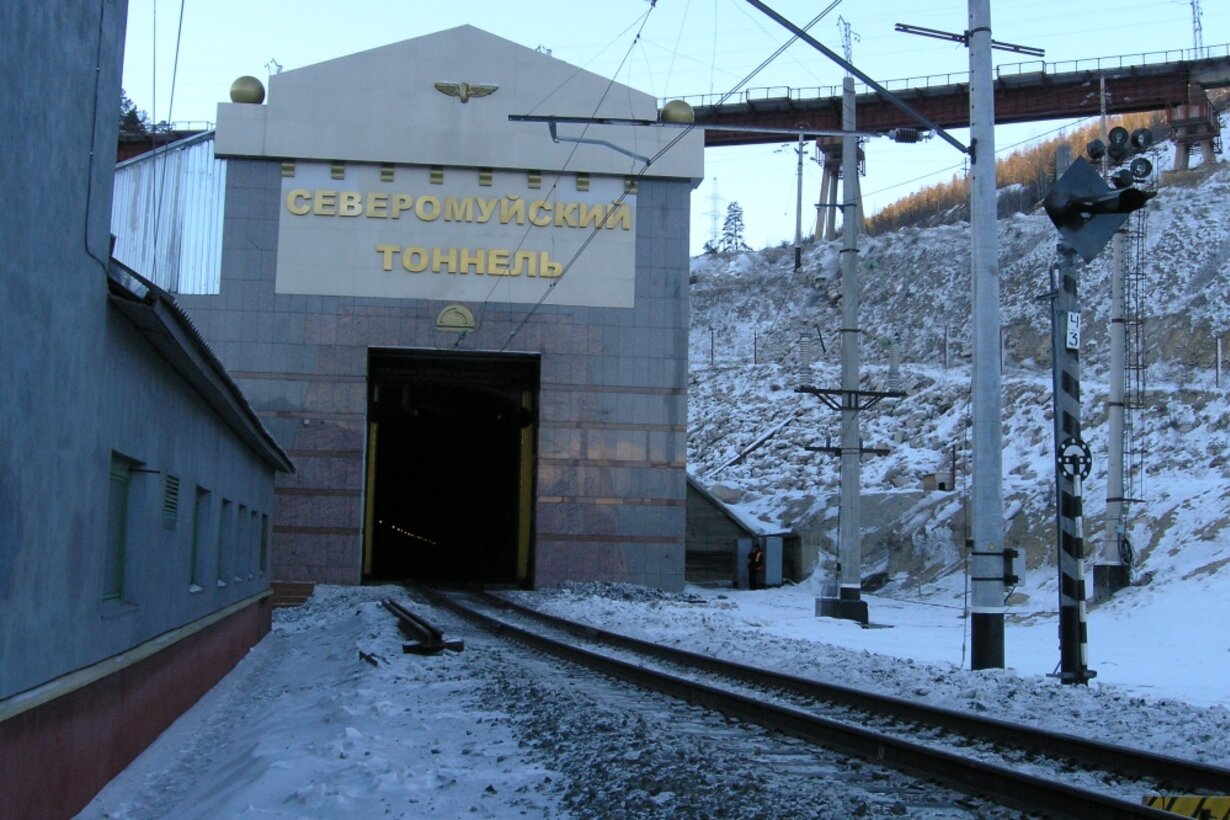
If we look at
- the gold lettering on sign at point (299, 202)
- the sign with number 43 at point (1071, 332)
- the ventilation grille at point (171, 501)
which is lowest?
the ventilation grille at point (171, 501)

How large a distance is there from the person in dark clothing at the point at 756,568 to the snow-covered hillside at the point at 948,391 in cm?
221

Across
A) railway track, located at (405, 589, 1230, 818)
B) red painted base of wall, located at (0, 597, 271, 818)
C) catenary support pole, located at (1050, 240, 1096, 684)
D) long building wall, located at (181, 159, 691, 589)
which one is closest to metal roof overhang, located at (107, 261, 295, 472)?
red painted base of wall, located at (0, 597, 271, 818)

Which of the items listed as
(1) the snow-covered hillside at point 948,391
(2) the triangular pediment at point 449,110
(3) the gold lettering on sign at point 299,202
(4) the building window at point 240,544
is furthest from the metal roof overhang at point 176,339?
(2) the triangular pediment at point 449,110

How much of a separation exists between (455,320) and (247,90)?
28.5 ft

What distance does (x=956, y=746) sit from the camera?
9.67 m

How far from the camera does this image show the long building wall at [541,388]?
34312 millimetres

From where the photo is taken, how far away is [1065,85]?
57.1m

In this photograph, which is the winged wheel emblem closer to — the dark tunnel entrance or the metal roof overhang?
the dark tunnel entrance

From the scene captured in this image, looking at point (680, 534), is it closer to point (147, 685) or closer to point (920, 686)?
point (920, 686)

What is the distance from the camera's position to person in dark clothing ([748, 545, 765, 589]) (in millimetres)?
40750

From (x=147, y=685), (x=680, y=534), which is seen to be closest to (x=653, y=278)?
(x=680, y=534)

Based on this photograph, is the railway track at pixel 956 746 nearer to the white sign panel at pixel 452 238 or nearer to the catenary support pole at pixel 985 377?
the catenary support pole at pixel 985 377

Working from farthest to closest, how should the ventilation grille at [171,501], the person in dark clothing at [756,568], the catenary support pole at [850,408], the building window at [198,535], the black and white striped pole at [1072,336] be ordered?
the person in dark clothing at [756,568] < the catenary support pole at [850,408] < the building window at [198,535] < the black and white striped pole at [1072,336] < the ventilation grille at [171,501]

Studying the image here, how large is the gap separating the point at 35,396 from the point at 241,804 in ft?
8.89
